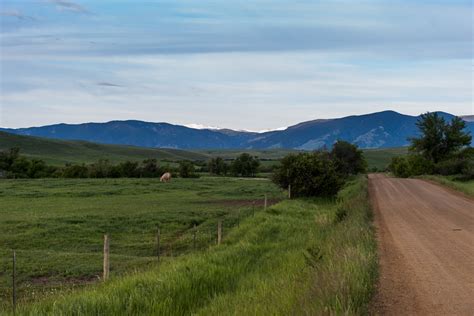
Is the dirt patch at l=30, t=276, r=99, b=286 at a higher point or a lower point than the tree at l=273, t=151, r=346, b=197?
lower

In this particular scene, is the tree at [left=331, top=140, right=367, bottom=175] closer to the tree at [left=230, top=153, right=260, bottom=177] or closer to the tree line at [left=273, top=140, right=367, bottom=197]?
the tree at [left=230, top=153, right=260, bottom=177]

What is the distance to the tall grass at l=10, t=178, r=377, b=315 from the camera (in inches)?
371

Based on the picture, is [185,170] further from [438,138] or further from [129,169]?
[438,138]

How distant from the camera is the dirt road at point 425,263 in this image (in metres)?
10.4

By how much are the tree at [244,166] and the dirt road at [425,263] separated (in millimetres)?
93533

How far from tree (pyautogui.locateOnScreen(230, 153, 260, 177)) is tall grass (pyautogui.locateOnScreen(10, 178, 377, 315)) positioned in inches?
4049

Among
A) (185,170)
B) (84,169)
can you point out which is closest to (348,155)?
(185,170)

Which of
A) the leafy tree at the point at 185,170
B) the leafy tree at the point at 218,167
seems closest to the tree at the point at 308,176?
the leafy tree at the point at 185,170

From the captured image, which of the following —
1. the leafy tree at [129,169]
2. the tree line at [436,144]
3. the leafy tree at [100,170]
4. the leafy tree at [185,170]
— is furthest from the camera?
the leafy tree at [129,169]

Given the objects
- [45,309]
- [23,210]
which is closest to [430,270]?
[45,309]

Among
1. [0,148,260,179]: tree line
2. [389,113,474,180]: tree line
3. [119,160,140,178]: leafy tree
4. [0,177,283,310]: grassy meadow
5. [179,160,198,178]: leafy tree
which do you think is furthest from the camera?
[119,160,140,178]: leafy tree

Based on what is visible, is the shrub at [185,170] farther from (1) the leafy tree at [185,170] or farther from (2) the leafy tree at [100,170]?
(2) the leafy tree at [100,170]

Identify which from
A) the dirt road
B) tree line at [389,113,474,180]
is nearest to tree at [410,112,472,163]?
tree line at [389,113,474,180]

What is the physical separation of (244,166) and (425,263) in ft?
354
